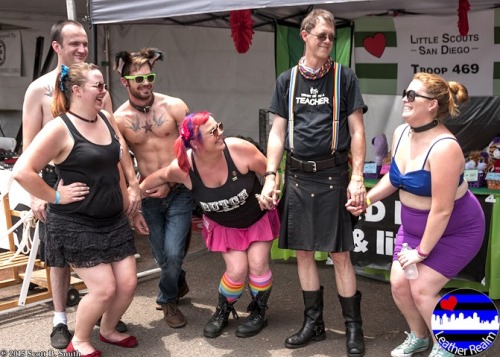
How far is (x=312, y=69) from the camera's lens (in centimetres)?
359

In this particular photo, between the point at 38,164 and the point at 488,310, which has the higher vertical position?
the point at 38,164

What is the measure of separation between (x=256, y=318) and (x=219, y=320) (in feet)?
0.78

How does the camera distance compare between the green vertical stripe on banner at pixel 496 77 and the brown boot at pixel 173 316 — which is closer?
the brown boot at pixel 173 316

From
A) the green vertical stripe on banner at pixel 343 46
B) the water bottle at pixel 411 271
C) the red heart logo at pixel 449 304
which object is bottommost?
the red heart logo at pixel 449 304

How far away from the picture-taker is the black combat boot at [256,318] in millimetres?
4016

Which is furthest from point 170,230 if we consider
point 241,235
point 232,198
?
point 232,198

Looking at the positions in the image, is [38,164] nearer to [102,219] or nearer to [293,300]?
[102,219]

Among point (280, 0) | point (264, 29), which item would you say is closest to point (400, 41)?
point (264, 29)

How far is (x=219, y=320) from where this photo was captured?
411cm

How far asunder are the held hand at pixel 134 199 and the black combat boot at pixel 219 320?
30.3 inches

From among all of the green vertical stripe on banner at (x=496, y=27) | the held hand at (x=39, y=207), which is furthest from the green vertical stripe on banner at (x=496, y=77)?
the held hand at (x=39, y=207)

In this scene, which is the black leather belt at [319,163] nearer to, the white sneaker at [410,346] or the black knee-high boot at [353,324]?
the black knee-high boot at [353,324]

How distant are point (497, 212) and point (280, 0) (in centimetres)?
211

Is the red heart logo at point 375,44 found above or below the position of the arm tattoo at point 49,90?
above
